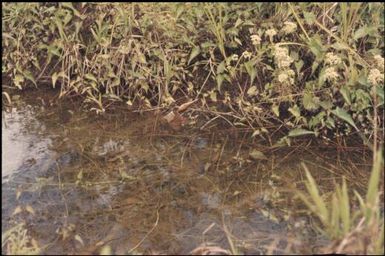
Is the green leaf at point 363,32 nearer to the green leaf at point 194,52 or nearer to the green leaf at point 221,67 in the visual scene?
the green leaf at point 221,67

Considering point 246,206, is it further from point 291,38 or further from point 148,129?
point 291,38

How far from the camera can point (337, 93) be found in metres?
3.73

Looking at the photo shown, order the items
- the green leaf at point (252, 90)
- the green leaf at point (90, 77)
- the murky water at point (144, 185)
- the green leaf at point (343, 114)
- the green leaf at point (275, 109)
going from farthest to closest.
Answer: the green leaf at point (90, 77)
the green leaf at point (252, 90)
the green leaf at point (275, 109)
the green leaf at point (343, 114)
the murky water at point (144, 185)

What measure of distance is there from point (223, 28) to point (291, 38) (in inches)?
20.9

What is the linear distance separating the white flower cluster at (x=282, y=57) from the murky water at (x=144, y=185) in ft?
2.03

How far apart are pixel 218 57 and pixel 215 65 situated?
0.10 meters

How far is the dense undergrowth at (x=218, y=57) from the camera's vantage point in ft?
12.1

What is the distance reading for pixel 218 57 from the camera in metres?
4.24

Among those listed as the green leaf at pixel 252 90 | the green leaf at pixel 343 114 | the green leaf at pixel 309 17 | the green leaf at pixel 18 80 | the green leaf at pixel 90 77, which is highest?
the green leaf at pixel 309 17

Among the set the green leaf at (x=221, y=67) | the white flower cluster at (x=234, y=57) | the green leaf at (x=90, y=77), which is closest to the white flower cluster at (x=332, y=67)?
the white flower cluster at (x=234, y=57)

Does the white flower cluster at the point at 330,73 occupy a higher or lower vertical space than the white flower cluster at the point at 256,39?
lower

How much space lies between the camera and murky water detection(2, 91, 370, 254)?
2904mm

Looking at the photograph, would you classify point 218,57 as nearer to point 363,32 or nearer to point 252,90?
point 252,90

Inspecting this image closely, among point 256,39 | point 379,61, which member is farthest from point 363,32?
point 256,39
